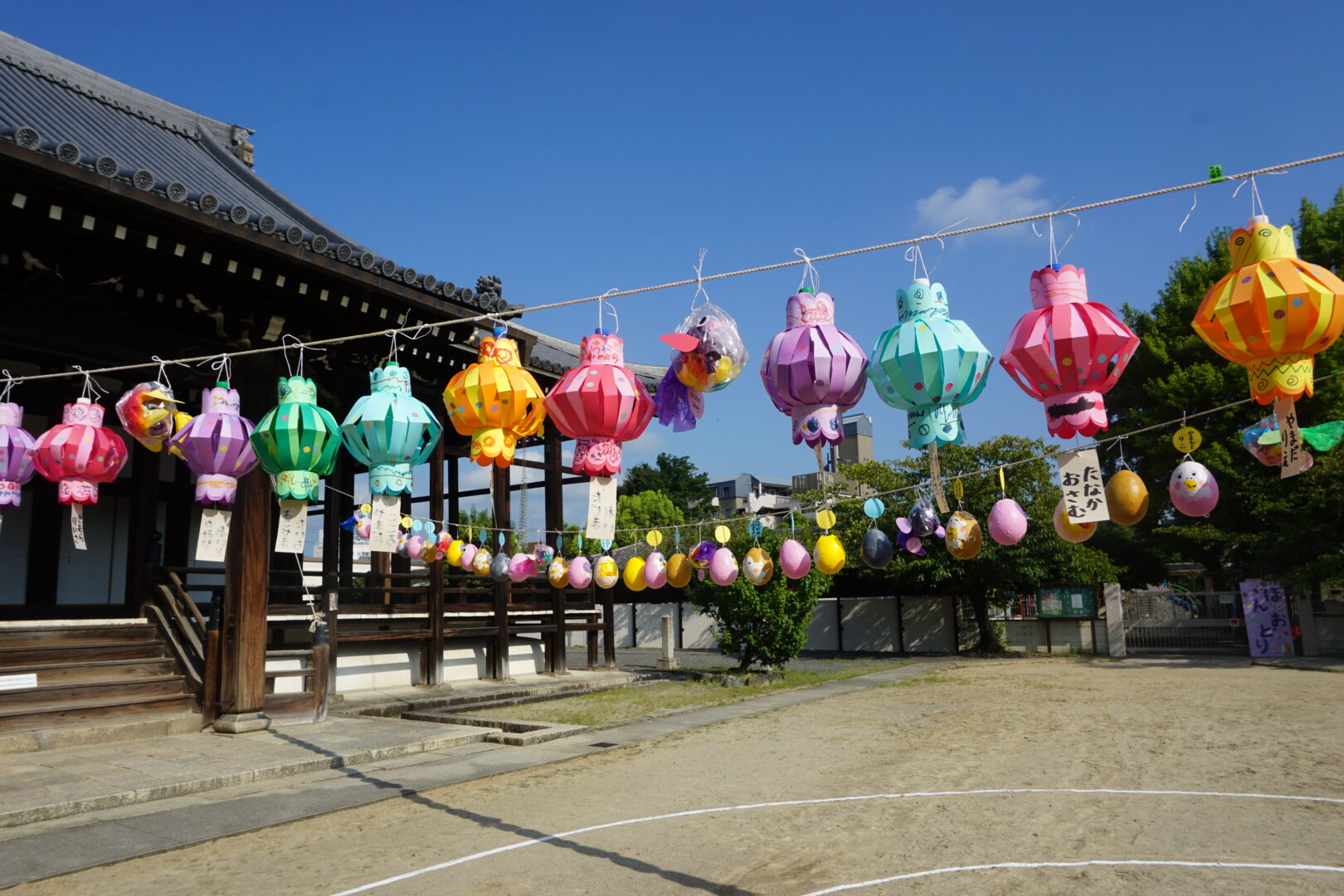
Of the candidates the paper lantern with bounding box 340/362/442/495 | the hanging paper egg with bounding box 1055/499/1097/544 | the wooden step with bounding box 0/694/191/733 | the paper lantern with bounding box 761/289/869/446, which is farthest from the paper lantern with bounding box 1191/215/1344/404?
the wooden step with bounding box 0/694/191/733

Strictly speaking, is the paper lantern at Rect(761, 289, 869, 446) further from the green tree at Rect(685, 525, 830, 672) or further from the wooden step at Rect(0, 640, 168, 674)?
the green tree at Rect(685, 525, 830, 672)

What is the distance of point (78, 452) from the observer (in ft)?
26.1

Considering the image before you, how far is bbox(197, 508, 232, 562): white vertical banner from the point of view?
301 inches

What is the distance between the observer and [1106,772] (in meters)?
8.53

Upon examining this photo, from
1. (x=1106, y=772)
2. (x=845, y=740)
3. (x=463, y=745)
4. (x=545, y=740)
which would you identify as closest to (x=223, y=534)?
(x=463, y=745)

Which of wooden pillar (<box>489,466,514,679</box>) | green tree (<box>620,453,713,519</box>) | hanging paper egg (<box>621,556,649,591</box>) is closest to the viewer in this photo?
hanging paper egg (<box>621,556,649,591</box>)

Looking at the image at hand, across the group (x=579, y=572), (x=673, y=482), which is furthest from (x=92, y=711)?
(x=673, y=482)

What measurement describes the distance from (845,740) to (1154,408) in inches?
869

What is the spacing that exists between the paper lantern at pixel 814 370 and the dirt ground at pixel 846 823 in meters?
2.87

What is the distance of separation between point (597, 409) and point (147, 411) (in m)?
4.59

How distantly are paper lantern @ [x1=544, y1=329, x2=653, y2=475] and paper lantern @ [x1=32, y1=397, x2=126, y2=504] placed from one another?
5053 millimetres

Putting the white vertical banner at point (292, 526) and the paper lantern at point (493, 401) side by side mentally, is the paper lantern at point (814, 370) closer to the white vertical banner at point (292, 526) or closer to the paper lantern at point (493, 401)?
the paper lantern at point (493, 401)

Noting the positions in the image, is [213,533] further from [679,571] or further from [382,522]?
[679,571]

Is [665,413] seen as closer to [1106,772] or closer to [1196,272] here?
[1106,772]
